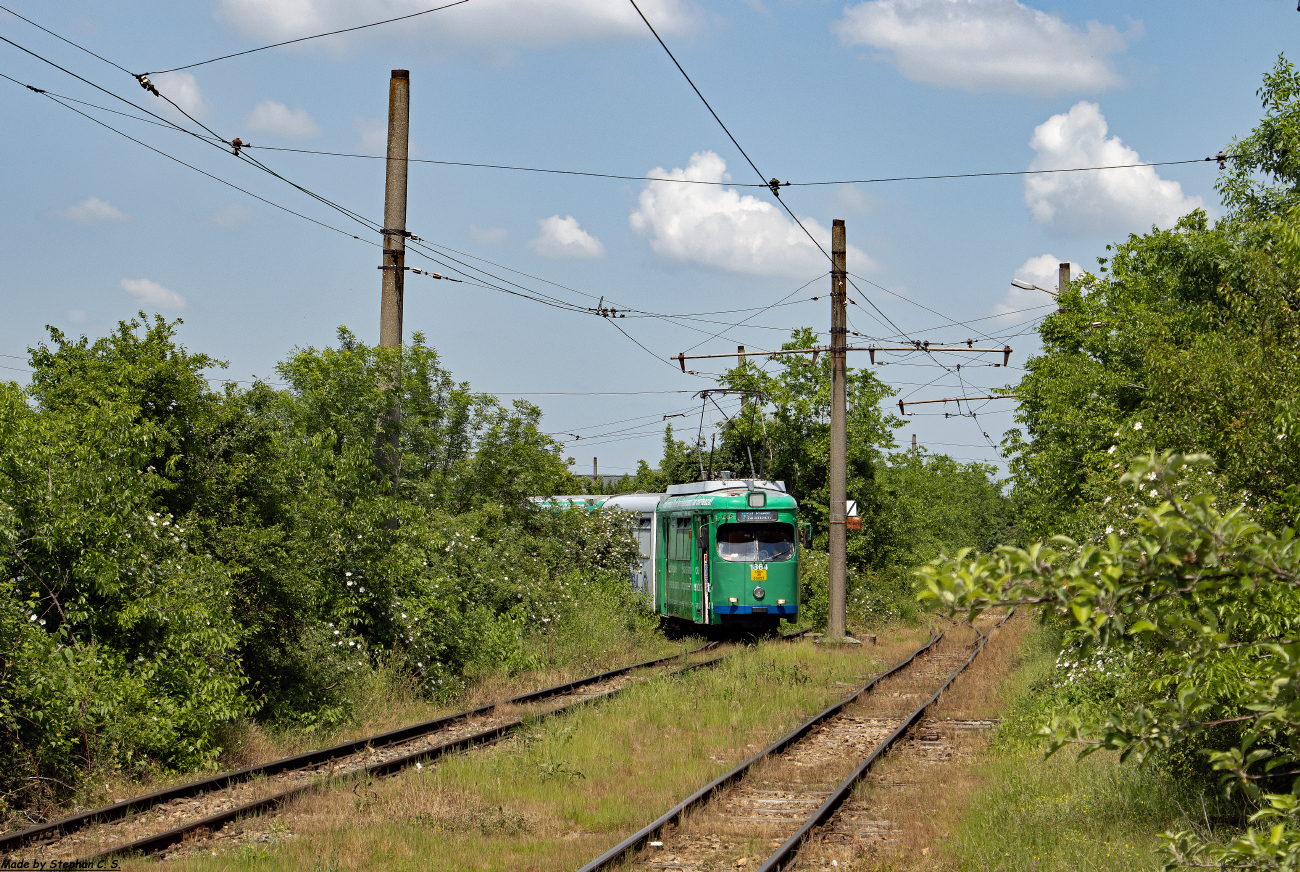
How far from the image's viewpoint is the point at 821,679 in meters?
18.3

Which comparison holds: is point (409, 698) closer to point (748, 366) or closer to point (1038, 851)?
point (1038, 851)

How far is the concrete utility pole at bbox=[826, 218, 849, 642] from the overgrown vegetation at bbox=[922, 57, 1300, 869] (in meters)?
5.04

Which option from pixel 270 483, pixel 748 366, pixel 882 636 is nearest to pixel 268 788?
pixel 270 483

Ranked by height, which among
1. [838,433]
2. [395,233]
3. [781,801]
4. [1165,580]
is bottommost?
[781,801]

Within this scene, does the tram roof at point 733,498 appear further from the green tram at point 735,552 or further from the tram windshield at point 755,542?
the tram windshield at point 755,542

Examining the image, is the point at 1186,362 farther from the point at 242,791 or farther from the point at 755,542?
the point at 755,542

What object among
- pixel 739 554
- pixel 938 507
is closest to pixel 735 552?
pixel 739 554

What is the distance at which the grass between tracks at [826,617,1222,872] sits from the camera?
765 centimetres

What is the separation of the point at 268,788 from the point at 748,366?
26490 mm

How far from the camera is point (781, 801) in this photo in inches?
399

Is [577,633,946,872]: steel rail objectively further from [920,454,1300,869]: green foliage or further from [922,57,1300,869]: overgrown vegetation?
[920,454,1300,869]: green foliage

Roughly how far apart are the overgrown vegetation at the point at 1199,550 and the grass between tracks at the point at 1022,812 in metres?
0.52

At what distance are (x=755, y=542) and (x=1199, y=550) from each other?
806 inches

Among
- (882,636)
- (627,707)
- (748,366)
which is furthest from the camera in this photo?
(748,366)
